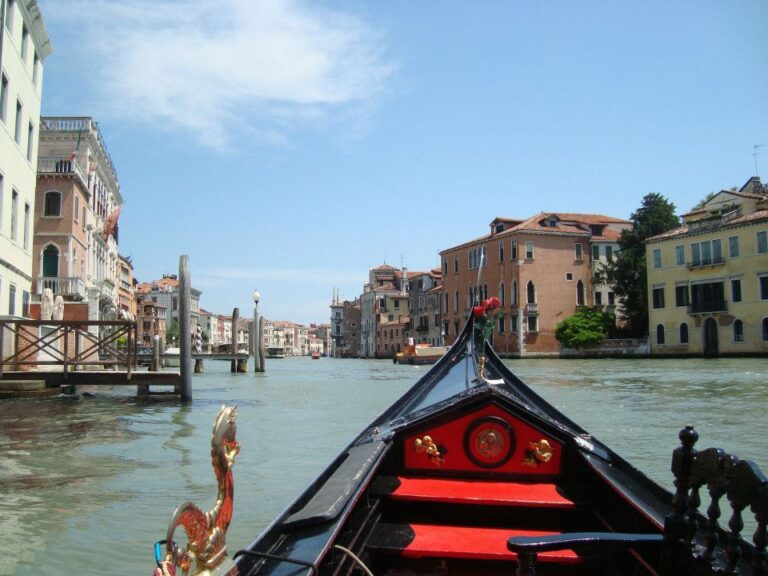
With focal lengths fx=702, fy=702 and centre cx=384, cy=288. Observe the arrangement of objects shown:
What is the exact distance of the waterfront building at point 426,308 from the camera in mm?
38875

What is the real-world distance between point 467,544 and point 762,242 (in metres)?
21.6

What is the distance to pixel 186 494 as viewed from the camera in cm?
378

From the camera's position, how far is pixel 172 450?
5.27 m

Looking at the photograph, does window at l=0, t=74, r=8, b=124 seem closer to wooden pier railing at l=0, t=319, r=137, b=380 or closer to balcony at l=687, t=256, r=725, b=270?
wooden pier railing at l=0, t=319, r=137, b=380

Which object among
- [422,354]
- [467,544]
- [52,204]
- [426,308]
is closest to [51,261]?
[52,204]

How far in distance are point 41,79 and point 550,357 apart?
69.9ft

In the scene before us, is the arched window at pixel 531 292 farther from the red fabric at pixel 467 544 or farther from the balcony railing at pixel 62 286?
the red fabric at pixel 467 544

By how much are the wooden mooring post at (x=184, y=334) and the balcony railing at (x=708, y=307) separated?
18.4 m

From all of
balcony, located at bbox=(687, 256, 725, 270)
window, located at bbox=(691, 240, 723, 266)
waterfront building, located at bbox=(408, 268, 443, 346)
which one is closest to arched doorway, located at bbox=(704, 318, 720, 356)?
balcony, located at bbox=(687, 256, 725, 270)

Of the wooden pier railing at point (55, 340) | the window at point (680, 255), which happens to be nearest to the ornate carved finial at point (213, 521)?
the wooden pier railing at point (55, 340)

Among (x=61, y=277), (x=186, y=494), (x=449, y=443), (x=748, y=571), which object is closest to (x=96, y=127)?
(x=61, y=277)

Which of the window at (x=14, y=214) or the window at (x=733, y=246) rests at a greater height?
the window at (x=733, y=246)

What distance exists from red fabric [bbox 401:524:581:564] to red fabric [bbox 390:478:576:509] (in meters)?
0.08

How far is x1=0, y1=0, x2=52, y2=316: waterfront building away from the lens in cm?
945
